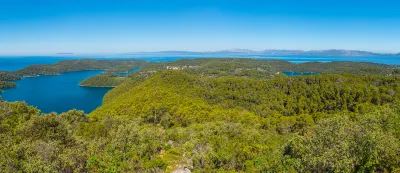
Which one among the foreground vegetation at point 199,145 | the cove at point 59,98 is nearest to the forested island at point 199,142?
the foreground vegetation at point 199,145

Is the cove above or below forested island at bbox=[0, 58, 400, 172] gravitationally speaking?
below

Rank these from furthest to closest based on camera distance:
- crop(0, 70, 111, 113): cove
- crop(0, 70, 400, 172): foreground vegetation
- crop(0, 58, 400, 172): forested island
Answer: crop(0, 70, 111, 113): cove, crop(0, 58, 400, 172): forested island, crop(0, 70, 400, 172): foreground vegetation

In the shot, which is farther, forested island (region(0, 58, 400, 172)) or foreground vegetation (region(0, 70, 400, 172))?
forested island (region(0, 58, 400, 172))

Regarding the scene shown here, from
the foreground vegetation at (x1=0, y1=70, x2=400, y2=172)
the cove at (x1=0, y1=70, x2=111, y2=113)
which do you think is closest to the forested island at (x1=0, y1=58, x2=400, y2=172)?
the foreground vegetation at (x1=0, y1=70, x2=400, y2=172)

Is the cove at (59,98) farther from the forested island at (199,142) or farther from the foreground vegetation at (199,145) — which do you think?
the foreground vegetation at (199,145)

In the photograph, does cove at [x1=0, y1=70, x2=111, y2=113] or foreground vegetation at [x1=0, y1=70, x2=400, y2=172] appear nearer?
foreground vegetation at [x1=0, y1=70, x2=400, y2=172]

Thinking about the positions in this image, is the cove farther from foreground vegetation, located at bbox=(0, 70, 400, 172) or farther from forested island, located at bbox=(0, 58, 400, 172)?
foreground vegetation, located at bbox=(0, 70, 400, 172)

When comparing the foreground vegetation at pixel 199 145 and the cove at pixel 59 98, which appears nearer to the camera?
the foreground vegetation at pixel 199 145

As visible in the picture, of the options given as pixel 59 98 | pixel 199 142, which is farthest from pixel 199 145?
pixel 59 98

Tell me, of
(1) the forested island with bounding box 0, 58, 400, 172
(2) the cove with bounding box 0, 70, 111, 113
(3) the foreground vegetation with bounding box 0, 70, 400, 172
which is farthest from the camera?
(2) the cove with bounding box 0, 70, 111, 113

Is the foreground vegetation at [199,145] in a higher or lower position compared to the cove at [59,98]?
higher

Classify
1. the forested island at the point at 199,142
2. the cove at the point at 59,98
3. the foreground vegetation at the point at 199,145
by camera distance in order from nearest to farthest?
the foreground vegetation at the point at 199,145
the forested island at the point at 199,142
the cove at the point at 59,98

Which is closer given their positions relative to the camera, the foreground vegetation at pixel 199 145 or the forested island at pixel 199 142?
the foreground vegetation at pixel 199 145

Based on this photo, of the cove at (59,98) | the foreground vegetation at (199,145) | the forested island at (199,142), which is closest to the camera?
the foreground vegetation at (199,145)
